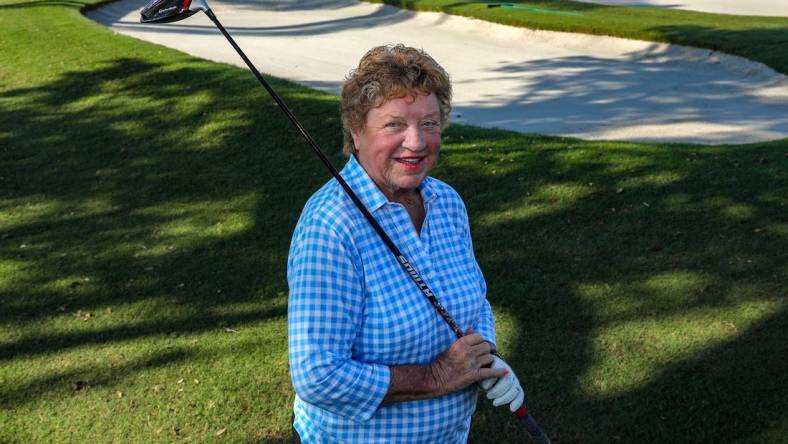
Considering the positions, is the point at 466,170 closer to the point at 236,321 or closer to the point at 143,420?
the point at 236,321

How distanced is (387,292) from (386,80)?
567mm

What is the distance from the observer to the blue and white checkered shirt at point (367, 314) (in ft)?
8.39

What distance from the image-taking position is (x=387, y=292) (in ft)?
8.76

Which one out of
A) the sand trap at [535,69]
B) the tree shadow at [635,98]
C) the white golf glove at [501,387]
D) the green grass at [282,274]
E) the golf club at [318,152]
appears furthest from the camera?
the sand trap at [535,69]

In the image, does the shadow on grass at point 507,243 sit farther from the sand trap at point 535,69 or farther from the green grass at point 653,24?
the green grass at point 653,24

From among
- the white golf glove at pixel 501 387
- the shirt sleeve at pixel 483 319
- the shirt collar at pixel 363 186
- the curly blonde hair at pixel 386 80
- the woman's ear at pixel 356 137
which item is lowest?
the white golf glove at pixel 501 387

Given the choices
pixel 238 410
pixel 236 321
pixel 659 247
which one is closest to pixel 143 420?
pixel 238 410

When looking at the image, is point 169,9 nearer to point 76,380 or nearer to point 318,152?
point 318,152

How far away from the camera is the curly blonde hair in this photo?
272 centimetres

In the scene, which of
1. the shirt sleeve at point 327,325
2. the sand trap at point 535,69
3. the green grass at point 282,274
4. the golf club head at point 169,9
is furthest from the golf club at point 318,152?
the sand trap at point 535,69

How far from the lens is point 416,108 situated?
2.76 metres

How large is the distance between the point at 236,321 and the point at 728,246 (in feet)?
10.1

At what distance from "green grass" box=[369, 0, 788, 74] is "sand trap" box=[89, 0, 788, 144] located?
0.62 feet

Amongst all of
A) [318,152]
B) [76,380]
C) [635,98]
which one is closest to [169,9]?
[318,152]
